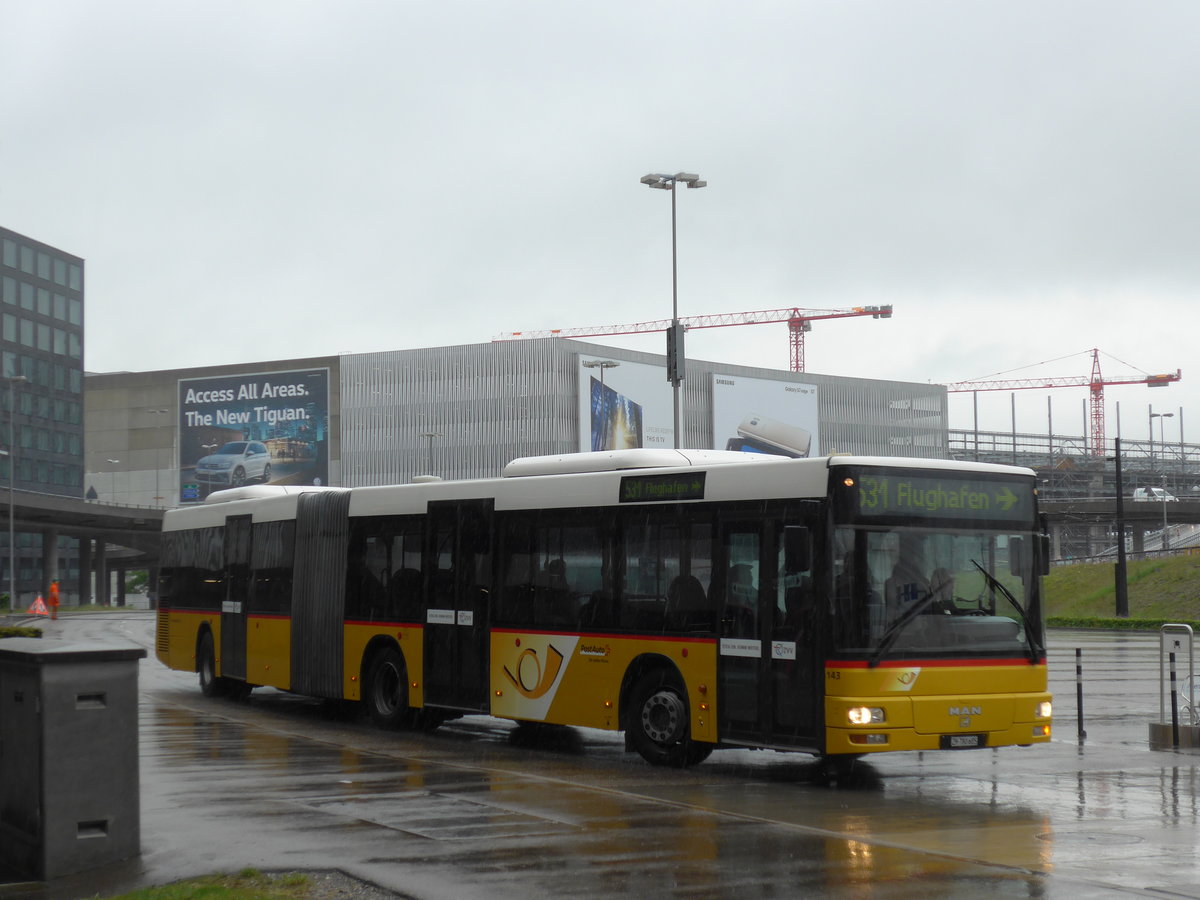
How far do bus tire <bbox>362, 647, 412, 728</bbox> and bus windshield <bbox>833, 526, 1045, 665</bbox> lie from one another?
6976 mm

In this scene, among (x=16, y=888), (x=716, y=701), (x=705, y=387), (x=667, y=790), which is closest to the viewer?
(x=16, y=888)

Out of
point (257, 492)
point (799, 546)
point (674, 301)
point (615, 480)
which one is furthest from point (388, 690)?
point (674, 301)

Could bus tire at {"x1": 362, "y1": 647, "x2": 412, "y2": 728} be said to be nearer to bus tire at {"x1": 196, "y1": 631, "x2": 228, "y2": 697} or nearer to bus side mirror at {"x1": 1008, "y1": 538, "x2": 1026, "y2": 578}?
bus tire at {"x1": 196, "y1": 631, "x2": 228, "y2": 697}

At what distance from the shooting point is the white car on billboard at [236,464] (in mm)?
125125

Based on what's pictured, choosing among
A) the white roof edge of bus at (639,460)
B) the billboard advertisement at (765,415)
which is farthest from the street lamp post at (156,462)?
the white roof edge of bus at (639,460)

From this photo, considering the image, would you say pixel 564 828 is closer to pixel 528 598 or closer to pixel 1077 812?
pixel 1077 812

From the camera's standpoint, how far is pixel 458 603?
17.1 metres

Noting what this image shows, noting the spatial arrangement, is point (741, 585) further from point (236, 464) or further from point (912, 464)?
point (236, 464)

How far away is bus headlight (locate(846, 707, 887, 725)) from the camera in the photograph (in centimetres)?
1237

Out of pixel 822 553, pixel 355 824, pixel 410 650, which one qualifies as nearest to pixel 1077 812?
pixel 822 553

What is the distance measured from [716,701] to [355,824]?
4075 millimetres

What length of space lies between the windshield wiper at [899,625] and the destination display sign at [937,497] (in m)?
0.71

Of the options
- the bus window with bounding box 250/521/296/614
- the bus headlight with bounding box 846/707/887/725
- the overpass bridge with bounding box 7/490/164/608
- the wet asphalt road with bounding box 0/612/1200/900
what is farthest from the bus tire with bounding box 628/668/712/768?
the overpass bridge with bounding box 7/490/164/608

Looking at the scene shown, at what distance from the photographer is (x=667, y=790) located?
1250 cm
